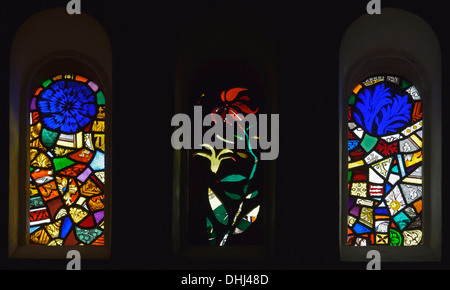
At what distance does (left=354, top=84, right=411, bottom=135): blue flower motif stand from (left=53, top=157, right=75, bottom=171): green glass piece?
2.14 meters

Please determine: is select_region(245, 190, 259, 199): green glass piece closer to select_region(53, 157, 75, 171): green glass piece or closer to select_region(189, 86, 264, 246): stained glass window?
select_region(189, 86, 264, 246): stained glass window

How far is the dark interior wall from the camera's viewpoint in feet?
15.7

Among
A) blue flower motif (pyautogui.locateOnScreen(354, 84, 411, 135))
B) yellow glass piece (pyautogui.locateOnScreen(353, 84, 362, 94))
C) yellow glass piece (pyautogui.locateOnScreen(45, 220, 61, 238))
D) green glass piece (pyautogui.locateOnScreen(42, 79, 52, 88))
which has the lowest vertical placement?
yellow glass piece (pyautogui.locateOnScreen(45, 220, 61, 238))

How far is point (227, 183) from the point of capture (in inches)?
211

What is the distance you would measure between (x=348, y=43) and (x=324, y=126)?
67cm

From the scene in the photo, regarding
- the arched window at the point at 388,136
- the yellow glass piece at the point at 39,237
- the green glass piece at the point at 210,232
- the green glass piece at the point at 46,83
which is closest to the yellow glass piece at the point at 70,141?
the green glass piece at the point at 46,83

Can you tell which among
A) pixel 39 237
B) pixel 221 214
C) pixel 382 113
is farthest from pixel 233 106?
pixel 39 237

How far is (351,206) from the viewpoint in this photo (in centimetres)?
530

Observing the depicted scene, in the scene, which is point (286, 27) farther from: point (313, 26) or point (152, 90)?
point (152, 90)

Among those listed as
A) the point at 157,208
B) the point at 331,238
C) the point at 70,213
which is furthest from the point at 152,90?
the point at 331,238

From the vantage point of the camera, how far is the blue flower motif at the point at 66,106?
17.7 ft

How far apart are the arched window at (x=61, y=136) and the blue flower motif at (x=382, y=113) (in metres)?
1.86

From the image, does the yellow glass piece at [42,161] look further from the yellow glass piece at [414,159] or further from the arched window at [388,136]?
the yellow glass piece at [414,159]

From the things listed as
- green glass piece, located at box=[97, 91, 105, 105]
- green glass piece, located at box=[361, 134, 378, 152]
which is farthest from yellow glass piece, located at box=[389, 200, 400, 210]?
green glass piece, located at box=[97, 91, 105, 105]
